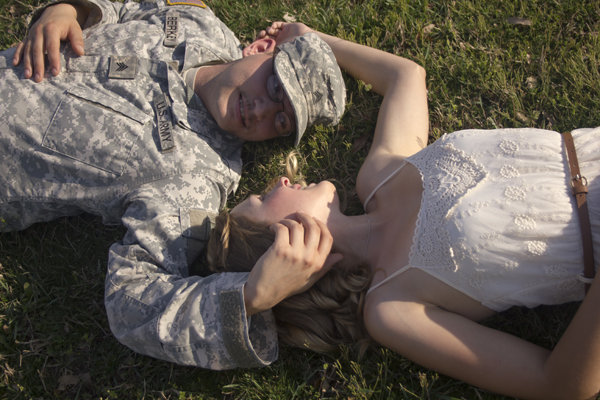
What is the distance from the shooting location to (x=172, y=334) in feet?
10.1

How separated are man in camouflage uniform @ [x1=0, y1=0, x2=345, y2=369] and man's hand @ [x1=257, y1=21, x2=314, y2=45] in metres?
0.50

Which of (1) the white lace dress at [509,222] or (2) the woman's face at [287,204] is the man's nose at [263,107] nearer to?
(2) the woman's face at [287,204]

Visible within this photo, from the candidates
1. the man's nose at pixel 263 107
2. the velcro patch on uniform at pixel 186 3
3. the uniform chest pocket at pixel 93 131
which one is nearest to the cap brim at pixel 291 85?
the man's nose at pixel 263 107

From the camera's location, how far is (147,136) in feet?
12.2

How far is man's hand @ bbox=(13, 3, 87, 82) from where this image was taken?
380 centimetres

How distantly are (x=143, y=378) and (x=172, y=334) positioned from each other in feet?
2.44

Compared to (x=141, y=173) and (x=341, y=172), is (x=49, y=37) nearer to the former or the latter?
(x=141, y=173)

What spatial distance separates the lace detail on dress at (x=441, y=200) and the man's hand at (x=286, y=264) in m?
0.61

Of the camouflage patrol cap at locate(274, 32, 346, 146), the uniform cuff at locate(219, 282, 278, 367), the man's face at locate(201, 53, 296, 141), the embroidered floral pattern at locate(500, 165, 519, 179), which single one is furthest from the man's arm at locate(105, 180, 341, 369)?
the embroidered floral pattern at locate(500, 165, 519, 179)

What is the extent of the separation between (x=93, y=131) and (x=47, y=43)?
0.86 meters

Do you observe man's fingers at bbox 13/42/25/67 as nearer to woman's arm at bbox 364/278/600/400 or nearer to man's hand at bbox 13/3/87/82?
man's hand at bbox 13/3/87/82

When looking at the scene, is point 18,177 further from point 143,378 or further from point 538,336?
point 538,336

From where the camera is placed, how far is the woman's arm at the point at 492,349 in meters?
2.50

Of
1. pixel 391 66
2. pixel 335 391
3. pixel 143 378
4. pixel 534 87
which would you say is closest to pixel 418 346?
pixel 335 391
